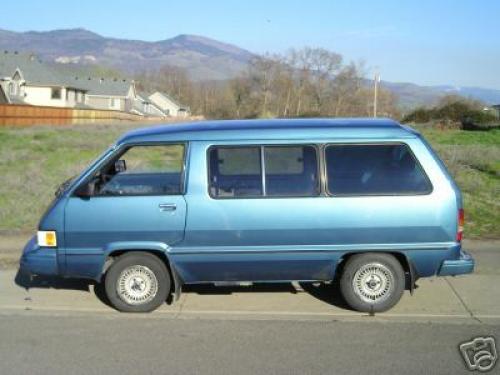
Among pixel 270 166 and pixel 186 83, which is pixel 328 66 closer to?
A: pixel 186 83

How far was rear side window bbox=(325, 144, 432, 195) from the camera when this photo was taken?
6.32m

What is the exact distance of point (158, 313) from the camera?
6.52 m

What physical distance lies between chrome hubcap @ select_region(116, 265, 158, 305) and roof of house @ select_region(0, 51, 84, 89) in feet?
203

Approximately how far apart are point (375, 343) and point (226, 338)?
1232 mm

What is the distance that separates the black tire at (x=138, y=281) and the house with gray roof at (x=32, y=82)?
60.2 meters

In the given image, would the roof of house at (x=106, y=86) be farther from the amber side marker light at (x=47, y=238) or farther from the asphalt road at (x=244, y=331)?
the amber side marker light at (x=47, y=238)

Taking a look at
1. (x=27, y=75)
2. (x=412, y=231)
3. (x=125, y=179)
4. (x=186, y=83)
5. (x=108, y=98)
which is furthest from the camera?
(x=186, y=83)

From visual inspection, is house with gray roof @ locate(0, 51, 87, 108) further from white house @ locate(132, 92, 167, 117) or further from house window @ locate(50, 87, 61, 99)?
white house @ locate(132, 92, 167, 117)

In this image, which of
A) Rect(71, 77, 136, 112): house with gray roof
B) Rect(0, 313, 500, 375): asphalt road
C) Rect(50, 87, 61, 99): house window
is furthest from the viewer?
Rect(71, 77, 136, 112): house with gray roof

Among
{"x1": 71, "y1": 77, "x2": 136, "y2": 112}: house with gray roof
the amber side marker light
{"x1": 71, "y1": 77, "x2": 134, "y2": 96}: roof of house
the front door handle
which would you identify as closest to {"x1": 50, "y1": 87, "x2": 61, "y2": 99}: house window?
{"x1": 71, "y1": 77, "x2": 134, "y2": 96}: roof of house

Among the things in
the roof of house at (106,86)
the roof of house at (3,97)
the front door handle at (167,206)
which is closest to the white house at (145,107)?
the roof of house at (106,86)

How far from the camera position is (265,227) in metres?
6.25

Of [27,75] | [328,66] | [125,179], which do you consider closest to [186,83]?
[328,66]

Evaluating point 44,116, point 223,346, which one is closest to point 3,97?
point 44,116
